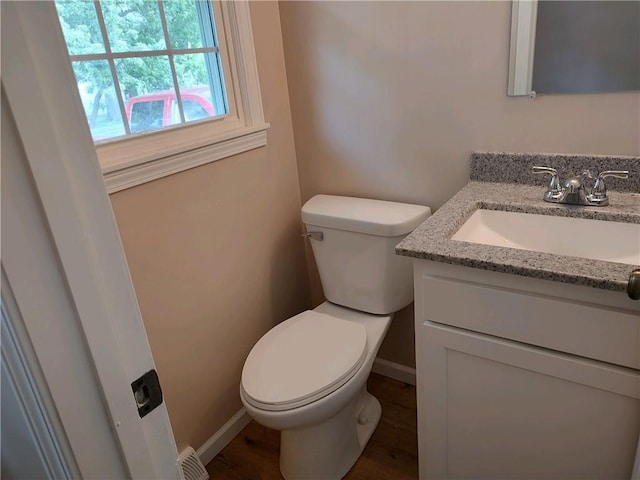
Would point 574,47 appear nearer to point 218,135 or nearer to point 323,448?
point 218,135

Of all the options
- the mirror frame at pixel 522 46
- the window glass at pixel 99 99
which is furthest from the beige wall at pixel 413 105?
the window glass at pixel 99 99

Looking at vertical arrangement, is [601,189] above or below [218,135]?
below

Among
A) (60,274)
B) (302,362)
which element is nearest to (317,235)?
(302,362)

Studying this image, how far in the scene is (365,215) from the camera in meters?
1.57

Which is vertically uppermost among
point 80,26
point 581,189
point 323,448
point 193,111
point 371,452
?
point 80,26

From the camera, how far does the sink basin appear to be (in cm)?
117


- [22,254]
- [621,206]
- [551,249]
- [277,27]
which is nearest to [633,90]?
[621,206]

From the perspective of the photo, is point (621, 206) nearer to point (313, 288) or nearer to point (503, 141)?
point (503, 141)

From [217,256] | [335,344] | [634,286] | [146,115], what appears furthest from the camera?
[217,256]

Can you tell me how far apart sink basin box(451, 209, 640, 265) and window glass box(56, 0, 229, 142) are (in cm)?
94

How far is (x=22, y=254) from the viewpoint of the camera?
16.8 inches

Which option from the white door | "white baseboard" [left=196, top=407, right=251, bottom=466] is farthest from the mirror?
"white baseboard" [left=196, top=407, right=251, bottom=466]

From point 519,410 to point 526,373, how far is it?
0.40 feet

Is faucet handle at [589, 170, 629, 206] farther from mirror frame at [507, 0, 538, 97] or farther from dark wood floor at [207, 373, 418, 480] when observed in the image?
dark wood floor at [207, 373, 418, 480]
